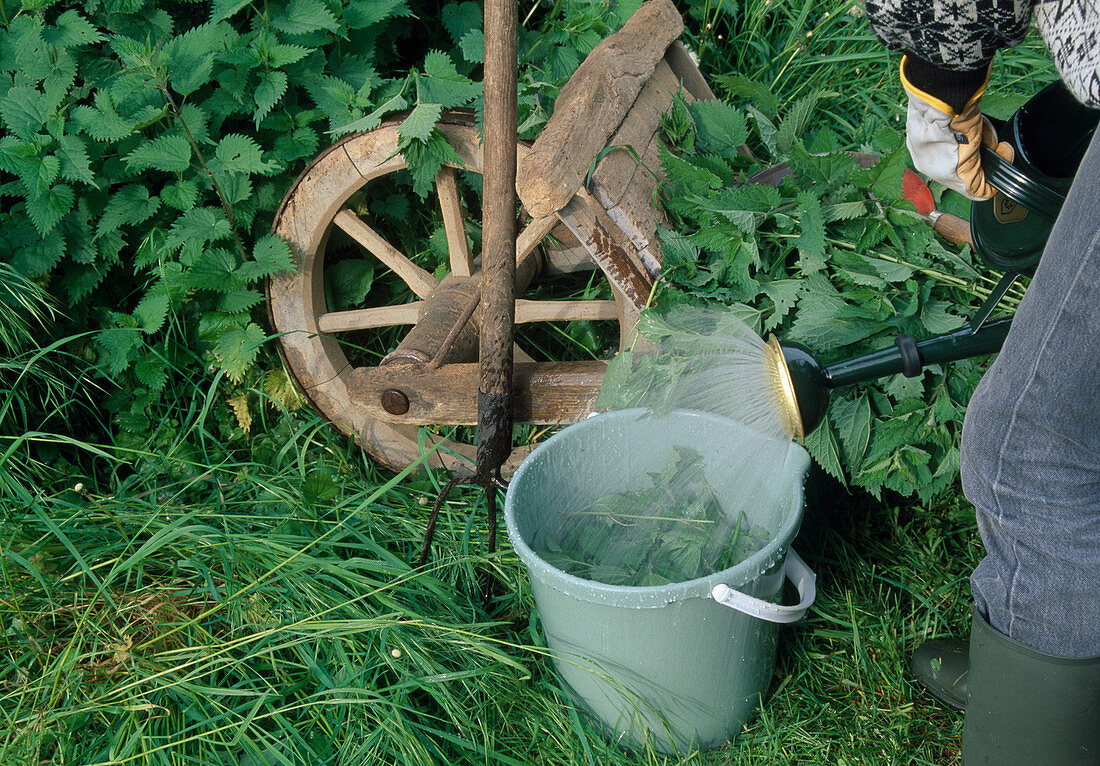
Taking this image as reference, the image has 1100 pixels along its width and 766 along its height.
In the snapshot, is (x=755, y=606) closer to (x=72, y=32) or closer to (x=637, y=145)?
(x=637, y=145)

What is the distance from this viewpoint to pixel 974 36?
105 cm

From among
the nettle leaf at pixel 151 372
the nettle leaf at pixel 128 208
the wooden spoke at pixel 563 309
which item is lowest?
the nettle leaf at pixel 151 372

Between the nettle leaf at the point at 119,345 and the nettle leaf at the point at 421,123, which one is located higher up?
the nettle leaf at the point at 421,123

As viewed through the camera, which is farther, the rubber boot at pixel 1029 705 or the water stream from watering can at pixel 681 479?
the water stream from watering can at pixel 681 479

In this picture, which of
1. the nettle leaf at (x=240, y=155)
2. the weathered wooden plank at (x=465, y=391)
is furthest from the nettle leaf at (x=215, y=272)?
the weathered wooden plank at (x=465, y=391)

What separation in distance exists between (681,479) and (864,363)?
1.81ft

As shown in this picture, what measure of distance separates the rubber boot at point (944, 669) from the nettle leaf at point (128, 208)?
7.03 ft

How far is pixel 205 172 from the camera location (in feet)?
7.13

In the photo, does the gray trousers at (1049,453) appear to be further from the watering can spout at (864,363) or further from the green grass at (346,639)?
the green grass at (346,639)

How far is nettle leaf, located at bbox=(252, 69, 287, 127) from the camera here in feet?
6.88

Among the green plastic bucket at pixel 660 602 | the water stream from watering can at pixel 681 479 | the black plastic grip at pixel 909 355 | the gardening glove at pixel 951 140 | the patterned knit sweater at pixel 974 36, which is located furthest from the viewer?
the water stream from watering can at pixel 681 479

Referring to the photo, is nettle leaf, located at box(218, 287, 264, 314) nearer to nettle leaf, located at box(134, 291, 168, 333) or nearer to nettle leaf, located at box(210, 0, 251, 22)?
nettle leaf, located at box(134, 291, 168, 333)

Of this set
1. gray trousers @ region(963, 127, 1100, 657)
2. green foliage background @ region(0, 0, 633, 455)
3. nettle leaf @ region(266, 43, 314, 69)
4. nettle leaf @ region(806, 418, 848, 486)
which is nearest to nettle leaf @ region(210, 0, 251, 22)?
green foliage background @ region(0, 0, 633, 455)

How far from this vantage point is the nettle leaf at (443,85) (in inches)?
77.8
